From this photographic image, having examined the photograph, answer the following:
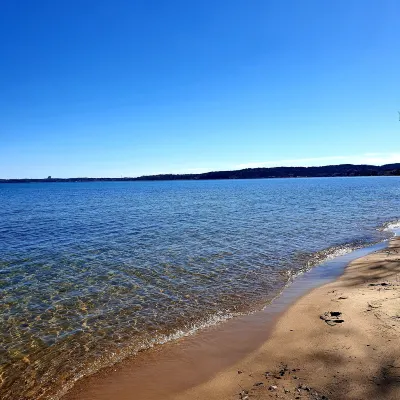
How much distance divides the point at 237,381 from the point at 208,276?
8.46 m

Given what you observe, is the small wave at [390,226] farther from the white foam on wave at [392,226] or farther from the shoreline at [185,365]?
the shoreline at [185,365]

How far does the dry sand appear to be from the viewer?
6.67 meters

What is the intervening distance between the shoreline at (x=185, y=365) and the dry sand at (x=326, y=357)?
27cm

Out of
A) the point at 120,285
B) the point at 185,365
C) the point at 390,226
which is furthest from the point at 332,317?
the point at 390,226

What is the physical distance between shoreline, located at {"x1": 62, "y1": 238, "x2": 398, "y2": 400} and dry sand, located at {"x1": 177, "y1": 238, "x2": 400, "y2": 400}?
268 mm

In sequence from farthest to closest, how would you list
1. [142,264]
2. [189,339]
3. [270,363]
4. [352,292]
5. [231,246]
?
[231,246] → [142,264] → [352,292] → [189,339] → [270,363]

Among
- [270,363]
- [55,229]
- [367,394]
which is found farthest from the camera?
[55,229]

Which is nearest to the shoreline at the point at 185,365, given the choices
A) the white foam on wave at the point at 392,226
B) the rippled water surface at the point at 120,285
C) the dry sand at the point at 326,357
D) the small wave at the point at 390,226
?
the dry sand at the point at 326,357

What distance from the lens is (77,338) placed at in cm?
1014

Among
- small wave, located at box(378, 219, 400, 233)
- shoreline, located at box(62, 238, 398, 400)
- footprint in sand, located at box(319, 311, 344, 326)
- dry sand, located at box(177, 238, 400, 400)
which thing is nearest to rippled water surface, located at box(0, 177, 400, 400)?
shoreline, located at box(62, 238, 398, 400)

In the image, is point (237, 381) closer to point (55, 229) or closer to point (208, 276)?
point (208, 276)

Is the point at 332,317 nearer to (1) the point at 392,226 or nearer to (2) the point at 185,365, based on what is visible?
(2) the point at 185,365

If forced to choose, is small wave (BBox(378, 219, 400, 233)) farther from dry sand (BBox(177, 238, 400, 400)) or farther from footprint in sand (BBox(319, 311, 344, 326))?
footprint in sand (BBox(319, 311, 344, 326))

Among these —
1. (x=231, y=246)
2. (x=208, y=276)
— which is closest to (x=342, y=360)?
(x=208, y=276)
